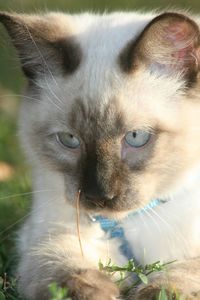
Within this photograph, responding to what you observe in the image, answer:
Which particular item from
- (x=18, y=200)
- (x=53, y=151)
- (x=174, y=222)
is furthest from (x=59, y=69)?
(x=18, y=200)

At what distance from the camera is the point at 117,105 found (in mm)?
2920

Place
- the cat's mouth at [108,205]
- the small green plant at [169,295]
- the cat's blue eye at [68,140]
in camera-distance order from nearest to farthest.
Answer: the small green plant at [169,295] < the cat's mouth at [108,205] < the cat's blue eye at [68,140]

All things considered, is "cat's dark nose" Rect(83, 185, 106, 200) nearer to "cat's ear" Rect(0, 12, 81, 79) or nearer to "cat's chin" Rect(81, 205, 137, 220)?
"cat's chin" Rect(81, 205, 137, 220)

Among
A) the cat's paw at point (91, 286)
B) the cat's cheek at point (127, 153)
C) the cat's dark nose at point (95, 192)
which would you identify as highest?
the cat's cheek at point (127, 153)

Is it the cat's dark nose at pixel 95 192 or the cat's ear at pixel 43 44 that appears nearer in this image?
the cat's dark nose at pixel 95 192

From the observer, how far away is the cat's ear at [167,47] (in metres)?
2.79

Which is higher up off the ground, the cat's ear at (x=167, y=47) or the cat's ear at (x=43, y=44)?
the cat's ear at (x=43, y=44)

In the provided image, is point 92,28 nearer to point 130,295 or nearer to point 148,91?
point 148,91

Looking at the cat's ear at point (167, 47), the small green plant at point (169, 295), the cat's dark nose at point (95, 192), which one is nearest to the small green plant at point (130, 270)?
the small green plant at point (169, 295)

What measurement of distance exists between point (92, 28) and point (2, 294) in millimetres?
1257

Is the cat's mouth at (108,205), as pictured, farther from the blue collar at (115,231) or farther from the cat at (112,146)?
the blue collar at (115,231)

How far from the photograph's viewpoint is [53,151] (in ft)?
10.4

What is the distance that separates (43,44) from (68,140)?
429mm

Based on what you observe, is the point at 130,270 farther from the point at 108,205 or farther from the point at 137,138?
the point at 137,138
